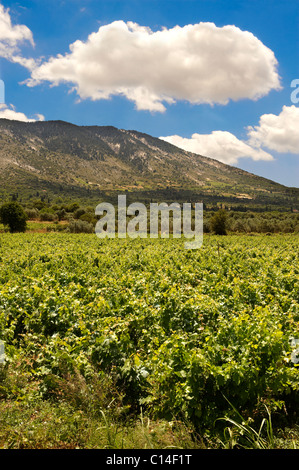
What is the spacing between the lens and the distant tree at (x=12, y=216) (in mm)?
61531

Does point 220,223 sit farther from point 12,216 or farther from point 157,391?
point 157,391

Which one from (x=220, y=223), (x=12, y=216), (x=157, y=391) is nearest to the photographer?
(x=157, y=391)

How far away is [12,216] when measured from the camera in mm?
62062

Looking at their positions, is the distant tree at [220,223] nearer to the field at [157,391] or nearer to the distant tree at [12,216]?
the distant tree at [12,216]

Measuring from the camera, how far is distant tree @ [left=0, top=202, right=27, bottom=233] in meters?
61.5

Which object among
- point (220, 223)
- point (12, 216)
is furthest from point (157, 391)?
point (220, 223)

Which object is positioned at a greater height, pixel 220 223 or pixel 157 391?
pixel 220 223

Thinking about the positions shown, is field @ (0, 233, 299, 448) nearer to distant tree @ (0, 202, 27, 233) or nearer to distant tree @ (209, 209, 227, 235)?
distant tree @ (0, 202, 27, 233)

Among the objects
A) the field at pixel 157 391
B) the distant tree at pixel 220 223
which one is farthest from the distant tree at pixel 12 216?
the field at pixel 157 391

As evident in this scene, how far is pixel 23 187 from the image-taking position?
191375mm

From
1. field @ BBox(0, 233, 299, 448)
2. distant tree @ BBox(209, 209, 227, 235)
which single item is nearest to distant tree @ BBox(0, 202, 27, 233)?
distant tree @ BBox(209, 209, 227, 235)

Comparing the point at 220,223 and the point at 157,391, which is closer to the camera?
the point at 157,391

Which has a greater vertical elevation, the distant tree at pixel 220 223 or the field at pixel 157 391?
the distant tree at pixel 220 223
